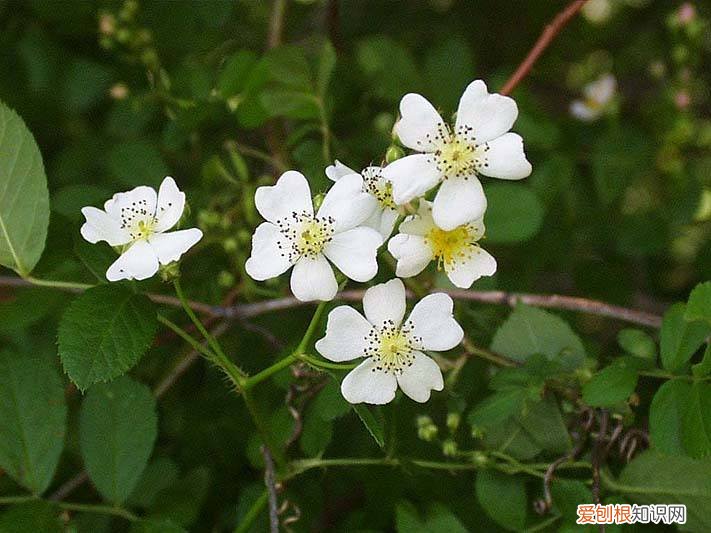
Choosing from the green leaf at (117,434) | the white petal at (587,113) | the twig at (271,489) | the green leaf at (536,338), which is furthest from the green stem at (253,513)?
the white petal at (587,113)

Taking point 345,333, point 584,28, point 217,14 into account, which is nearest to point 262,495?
point 345,333

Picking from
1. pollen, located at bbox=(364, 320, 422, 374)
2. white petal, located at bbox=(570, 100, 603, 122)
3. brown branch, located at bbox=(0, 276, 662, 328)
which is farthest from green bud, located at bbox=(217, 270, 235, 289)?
white petal, located at bbox=(570, 100, 603, 122)

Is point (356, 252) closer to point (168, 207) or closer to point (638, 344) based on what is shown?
point (168, 207)

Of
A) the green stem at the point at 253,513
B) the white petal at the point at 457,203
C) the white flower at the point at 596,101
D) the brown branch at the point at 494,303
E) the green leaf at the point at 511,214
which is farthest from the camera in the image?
the white flower at the point at 596,101

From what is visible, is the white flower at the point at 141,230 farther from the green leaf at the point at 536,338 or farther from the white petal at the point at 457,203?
the green leaf at the point at 536,338

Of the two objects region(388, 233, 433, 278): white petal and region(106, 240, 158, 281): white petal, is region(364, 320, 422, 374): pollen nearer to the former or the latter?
region(388, 233, 433, 278): white petal

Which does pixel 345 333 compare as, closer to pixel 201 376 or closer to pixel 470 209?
pixel 470 209
